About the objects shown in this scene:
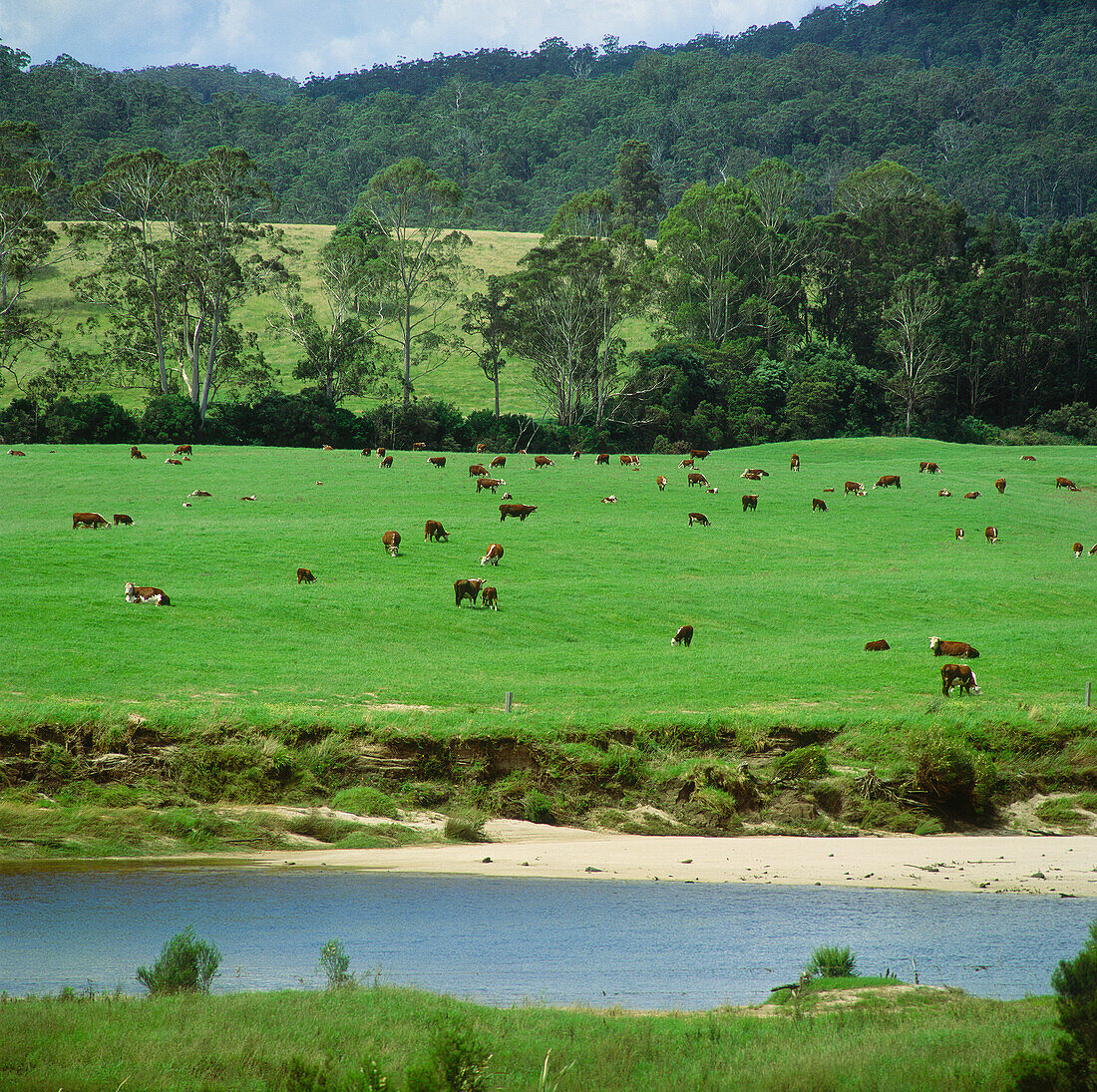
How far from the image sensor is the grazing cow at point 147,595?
85.9ft

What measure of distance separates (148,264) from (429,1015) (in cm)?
7280

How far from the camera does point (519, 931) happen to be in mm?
13641

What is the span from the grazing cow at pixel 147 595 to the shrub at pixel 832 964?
63.6 feet

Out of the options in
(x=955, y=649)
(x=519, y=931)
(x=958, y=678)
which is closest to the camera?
(x=519, y=931)

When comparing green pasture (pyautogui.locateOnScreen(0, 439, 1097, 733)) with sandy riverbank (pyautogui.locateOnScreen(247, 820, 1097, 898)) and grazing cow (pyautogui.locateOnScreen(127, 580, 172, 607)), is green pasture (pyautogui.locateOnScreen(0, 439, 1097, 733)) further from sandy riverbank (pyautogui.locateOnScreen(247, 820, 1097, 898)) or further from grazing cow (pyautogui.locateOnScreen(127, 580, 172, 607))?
sandy riverbank (pyautogui.locateOnScreen(247, 820, 1097, 898))

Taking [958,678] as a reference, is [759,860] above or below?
below

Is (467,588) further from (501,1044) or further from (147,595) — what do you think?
(501,1044)

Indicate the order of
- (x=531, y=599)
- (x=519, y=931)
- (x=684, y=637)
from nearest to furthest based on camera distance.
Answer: (x=519, y=931)
(x=684, y=637)
(x=531, y=599)

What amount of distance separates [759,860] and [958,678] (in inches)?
334

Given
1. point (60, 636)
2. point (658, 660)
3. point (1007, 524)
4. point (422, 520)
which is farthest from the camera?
point (1007, 524)

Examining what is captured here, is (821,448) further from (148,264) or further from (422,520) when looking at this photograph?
(148,264)

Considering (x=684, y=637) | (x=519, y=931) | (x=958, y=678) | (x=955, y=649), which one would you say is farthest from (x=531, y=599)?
(x=519, y=931)

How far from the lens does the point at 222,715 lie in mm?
18906

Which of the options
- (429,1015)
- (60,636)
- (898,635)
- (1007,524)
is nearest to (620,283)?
(1007,524)
